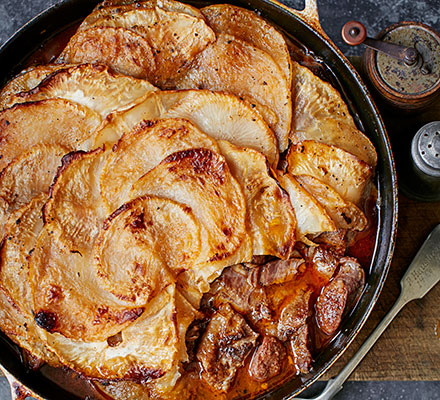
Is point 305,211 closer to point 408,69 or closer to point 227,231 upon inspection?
point 227,231

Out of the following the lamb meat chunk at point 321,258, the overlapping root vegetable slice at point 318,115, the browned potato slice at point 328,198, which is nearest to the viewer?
the browned potato slice at point 328,198

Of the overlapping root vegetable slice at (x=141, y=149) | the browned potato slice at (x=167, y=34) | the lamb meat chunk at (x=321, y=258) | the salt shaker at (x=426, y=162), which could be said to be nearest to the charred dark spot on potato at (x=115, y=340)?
the overlapping root vegetable slice at (x=141, y=149)

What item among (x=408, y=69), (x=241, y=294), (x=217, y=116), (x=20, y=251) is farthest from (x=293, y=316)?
(x=408, y=69)

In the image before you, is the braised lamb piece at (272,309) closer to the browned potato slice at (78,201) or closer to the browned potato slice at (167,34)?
the browned potato slice at (78,201)

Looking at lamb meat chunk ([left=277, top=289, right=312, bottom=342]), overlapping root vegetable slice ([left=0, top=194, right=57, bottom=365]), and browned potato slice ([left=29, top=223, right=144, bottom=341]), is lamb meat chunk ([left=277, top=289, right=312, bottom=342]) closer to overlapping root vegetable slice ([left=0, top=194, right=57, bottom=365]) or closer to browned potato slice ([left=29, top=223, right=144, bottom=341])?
browned potato slice ([left=29, top=223, right=144, bottom=341])

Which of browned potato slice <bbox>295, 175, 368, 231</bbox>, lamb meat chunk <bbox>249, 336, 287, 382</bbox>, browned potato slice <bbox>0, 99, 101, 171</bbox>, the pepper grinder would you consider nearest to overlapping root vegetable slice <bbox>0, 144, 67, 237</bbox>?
browned potato slice <bbox>0, 99, 101, 171</bbox>
